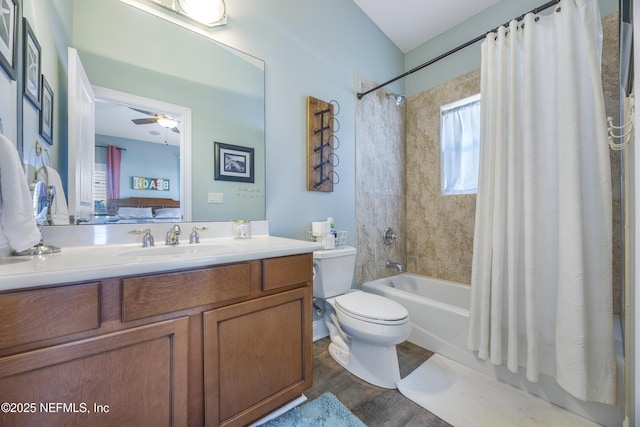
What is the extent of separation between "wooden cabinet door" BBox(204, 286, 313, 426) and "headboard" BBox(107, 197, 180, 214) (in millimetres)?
733

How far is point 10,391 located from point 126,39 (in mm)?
1477

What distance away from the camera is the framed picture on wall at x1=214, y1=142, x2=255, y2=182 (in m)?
1.51

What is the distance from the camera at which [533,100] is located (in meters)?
1.37

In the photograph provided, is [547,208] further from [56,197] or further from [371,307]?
[56,197]

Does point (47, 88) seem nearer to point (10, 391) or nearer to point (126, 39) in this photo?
point (126, 39)

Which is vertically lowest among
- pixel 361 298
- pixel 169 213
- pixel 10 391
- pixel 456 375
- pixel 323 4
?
pixel 456 375

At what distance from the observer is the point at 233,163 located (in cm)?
156

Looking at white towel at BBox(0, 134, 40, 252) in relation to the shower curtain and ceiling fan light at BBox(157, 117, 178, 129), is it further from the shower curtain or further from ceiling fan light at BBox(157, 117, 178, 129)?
the shower curtain

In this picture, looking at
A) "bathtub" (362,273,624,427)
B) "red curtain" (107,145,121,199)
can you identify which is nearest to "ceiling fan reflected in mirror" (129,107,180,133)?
"red curtain" (107,145,121,199)

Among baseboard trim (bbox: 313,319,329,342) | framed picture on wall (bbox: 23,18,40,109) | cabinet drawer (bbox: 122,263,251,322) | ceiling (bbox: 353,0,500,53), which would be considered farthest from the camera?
ceiling (bbox: 353,0,500,53)

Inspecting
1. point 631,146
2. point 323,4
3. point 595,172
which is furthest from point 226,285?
point 323,4

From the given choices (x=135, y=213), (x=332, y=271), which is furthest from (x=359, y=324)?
(x=135, y=213)

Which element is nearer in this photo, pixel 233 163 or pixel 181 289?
pixel 181 289

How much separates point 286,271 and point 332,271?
2.18 feet
